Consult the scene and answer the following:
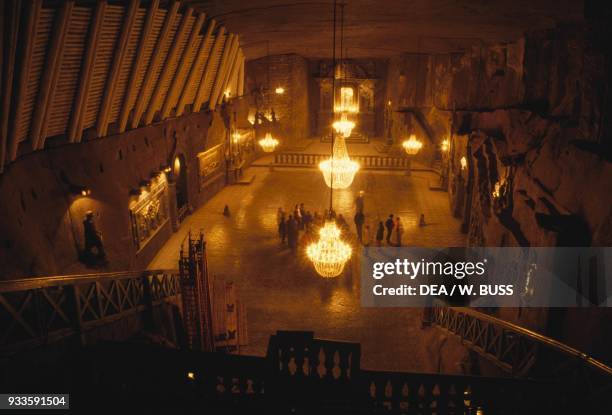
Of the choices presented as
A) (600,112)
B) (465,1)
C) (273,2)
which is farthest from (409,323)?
(273,2)

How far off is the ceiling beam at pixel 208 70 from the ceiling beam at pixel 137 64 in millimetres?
3203

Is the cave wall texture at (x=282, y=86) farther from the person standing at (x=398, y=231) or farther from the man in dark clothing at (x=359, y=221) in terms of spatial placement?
the person standing at (x=398, y=231)

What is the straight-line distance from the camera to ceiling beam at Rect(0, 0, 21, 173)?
18.8 feet

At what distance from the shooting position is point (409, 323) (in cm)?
1000

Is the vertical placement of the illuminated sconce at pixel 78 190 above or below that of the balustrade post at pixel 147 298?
above

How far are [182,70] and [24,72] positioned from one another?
18.2 ft

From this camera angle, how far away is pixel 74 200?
895 cm

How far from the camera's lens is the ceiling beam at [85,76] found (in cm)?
738

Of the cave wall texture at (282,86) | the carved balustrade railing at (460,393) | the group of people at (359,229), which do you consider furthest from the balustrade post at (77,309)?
the cave wall texture at (282,86)

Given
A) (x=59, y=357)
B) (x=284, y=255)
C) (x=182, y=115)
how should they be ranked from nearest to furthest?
(x=59, y=357) < (x=284, y=255) < (x=182, y=115)

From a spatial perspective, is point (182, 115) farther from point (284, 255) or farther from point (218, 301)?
point (218, 301)

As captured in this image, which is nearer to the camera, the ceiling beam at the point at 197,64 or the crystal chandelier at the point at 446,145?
the ceiling beam at the point at 197,64

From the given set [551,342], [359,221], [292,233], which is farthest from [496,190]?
[292,233]

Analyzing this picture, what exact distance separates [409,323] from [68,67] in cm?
839
